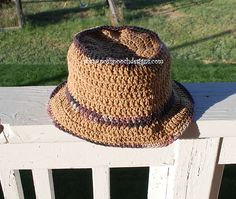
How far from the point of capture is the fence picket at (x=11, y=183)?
93cm

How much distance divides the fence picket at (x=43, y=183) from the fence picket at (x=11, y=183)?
0.14ft

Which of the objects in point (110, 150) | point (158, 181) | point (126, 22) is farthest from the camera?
point (126, 22)

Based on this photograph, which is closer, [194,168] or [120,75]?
[120,75]

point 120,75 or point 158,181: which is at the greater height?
point 120,75

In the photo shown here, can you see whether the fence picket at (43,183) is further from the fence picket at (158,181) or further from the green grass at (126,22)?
the green grass at (126,22)

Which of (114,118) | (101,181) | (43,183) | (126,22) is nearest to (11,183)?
(43,183)

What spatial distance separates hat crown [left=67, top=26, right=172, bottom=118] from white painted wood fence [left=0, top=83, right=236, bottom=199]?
89 millimetres

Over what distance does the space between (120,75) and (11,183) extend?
391mm

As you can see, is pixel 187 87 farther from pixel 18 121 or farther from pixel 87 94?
pixel 18 121

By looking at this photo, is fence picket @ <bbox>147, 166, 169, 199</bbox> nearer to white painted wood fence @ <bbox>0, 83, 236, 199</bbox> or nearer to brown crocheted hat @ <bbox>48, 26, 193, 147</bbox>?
white painted wood fence @ <bbox>0, 83, 236, 199</bbox>

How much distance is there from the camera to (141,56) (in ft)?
2.62

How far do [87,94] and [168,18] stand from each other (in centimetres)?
601

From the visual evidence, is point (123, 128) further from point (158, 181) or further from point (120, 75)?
point (158, 181)

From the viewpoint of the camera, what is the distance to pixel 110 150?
0.88 metres
